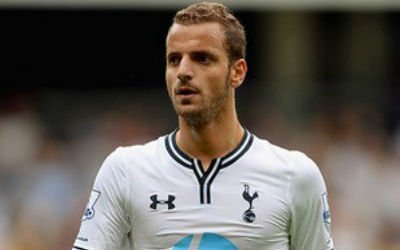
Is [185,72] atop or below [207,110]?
atop

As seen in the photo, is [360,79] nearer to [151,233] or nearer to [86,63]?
[86,63]

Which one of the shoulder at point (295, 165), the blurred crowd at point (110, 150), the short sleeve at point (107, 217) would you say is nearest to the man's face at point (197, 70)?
the shoulder at point (295, 165)

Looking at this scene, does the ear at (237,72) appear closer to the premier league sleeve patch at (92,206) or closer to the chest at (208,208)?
the chest at (208,208)

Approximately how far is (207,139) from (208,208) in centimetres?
34

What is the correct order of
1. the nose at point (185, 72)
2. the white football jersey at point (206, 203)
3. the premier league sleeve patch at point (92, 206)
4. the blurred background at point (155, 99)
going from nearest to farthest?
the nose at point (185, 72)
the white football jersey at point (206, 203)
the premier league sleeve patch at point (92, 206)
the blurred background at point (155, 99)

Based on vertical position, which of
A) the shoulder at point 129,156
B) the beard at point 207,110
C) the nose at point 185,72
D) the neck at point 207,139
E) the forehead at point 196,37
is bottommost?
the shoulder at point 129,156

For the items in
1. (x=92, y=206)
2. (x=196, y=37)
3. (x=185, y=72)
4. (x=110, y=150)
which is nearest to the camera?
(x=185, y=72)

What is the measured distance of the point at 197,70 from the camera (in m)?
6.66

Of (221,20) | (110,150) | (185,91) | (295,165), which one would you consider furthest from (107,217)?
(110,150)

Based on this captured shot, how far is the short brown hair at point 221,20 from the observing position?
6.78m

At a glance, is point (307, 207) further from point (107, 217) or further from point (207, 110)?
point (107, 217)

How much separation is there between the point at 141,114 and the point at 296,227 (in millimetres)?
7859

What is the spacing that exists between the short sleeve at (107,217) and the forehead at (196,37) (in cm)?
64

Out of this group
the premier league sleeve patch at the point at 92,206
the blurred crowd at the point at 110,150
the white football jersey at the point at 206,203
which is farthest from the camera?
the blurred crowd at the point at 110,150
